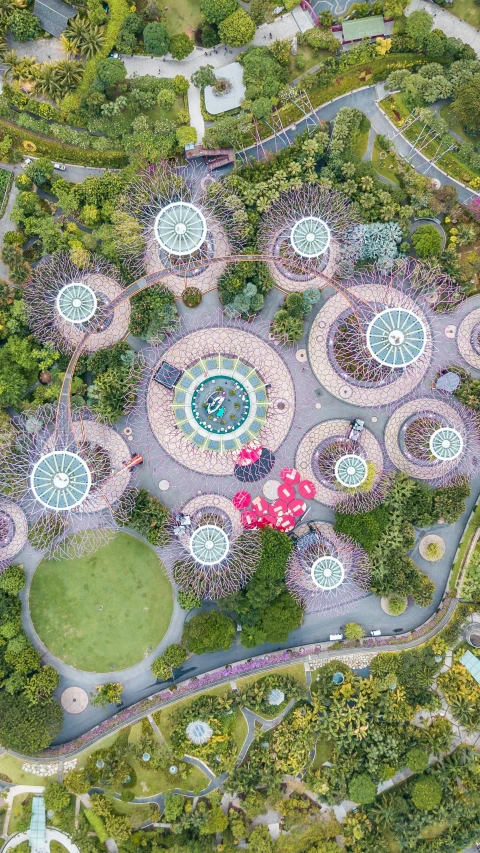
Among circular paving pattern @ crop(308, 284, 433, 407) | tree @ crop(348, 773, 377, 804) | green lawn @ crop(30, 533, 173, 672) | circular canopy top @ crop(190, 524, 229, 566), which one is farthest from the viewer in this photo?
circular paving pattern @ crop(308, 284, 433, 407)

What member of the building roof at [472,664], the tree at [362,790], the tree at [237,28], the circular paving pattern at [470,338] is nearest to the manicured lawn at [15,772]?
the tree at [362,790]

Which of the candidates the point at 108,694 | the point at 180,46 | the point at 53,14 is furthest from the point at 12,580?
the point at 53,14

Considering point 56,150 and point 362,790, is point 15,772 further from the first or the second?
point 56,150

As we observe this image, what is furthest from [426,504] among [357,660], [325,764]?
[325,764]

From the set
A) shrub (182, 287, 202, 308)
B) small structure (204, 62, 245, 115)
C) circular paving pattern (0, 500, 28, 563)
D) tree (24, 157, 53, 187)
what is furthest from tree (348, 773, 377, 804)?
small structure (204, 62, 245, 115)

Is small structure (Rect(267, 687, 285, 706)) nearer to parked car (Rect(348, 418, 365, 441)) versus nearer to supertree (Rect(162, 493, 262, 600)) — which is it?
supertree (Rect(162, 493, 262, 600))

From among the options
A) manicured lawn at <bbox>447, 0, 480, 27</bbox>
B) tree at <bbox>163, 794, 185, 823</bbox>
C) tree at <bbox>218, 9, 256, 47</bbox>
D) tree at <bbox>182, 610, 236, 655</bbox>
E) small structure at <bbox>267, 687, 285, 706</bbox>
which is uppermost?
manicured lawn at <bbox>447, 0, 480, 27</bbox>
